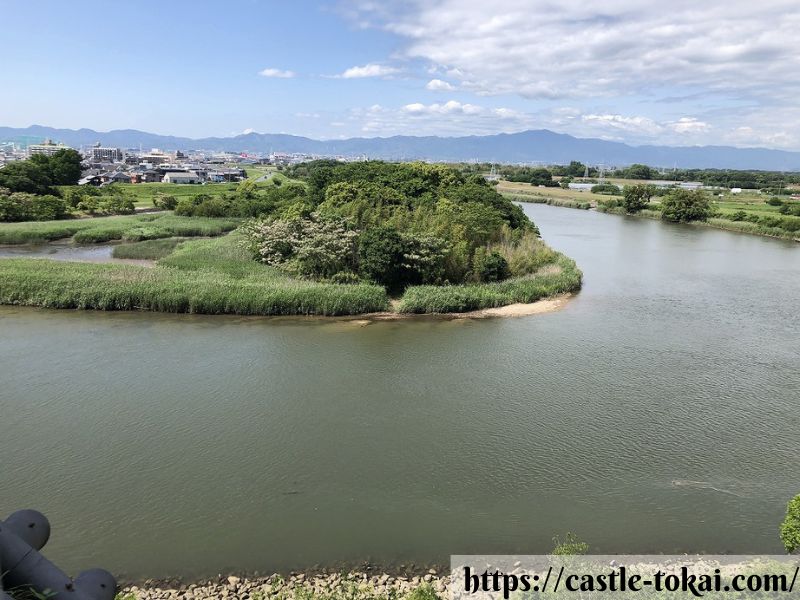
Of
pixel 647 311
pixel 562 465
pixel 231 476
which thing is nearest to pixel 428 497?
pixel 562 465

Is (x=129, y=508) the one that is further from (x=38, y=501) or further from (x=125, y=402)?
(x=125, y=402)

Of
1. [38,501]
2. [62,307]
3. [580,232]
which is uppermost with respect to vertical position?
[580,232]

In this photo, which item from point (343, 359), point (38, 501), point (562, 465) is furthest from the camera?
point (343, 359)

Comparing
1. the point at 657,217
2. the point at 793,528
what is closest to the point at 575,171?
the point at 657,217

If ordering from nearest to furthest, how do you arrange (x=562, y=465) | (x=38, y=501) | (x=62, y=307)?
(x=38, y=501), (x=562, y=465), (x=62, y=307)

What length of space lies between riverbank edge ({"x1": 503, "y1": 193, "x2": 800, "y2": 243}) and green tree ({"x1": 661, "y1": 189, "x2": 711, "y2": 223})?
Result: 29.4 inches

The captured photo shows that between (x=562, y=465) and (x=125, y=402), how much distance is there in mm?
10458

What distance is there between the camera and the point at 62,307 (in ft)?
69.1

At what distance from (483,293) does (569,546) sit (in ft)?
54.7

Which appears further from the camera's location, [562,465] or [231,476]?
[562,465]

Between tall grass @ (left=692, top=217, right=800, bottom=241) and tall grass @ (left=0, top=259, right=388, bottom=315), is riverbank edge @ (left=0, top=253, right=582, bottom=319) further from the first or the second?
tall grass @ (left=692, top=217, right=800, bottom=241)

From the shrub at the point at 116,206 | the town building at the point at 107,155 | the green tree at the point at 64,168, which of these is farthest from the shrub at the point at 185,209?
the town building at the point at 107,155

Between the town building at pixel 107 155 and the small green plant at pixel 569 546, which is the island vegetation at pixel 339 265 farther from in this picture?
the town building at pixel 107 155

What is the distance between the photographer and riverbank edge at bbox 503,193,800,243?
49897mm
